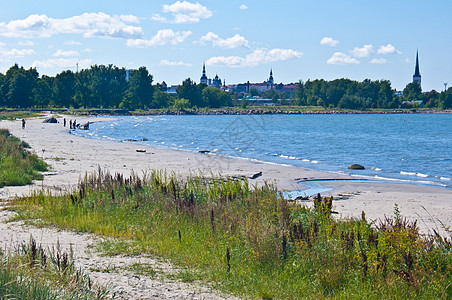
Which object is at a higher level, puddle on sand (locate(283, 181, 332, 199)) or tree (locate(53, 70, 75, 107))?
tree (locate(53, 70, 75, 107))

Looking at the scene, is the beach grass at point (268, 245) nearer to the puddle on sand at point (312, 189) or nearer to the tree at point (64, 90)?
the puddle on sand at point (312, 189)

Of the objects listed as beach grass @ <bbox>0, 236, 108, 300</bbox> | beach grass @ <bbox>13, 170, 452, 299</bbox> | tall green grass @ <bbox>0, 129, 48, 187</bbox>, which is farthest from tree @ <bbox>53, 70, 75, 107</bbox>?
beach grass @ <bbox>0, 236, 108, 300</bbox>

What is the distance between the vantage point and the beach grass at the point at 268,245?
6.48 m

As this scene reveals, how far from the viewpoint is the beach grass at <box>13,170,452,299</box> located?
255 inches

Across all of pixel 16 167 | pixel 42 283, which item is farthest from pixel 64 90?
pixel 42 283

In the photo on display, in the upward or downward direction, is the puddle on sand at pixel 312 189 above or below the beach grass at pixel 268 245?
below

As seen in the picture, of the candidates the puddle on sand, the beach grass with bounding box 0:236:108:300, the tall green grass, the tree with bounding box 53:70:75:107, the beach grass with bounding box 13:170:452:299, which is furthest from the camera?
the tree with bounding box 53:70:75:107

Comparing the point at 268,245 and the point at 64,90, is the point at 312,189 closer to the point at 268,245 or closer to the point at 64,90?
the point at 268,245

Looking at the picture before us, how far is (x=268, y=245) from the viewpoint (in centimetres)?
754

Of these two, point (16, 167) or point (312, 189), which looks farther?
point (312, 189)

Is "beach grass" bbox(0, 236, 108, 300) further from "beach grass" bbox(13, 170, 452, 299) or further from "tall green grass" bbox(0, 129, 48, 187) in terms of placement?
"tall green grass" bbox(0, 129, 48, 187)

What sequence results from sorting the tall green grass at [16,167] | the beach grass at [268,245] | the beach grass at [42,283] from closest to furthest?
1. the beach grass at [42,283]
2. the beach grass at [268,245]
3. the tall green grass at [16,167]

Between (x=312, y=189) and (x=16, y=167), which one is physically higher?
(x=16, y=167)

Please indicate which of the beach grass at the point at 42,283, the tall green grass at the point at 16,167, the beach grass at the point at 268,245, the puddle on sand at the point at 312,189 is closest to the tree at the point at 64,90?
the tall green grass at the point at 16,167
